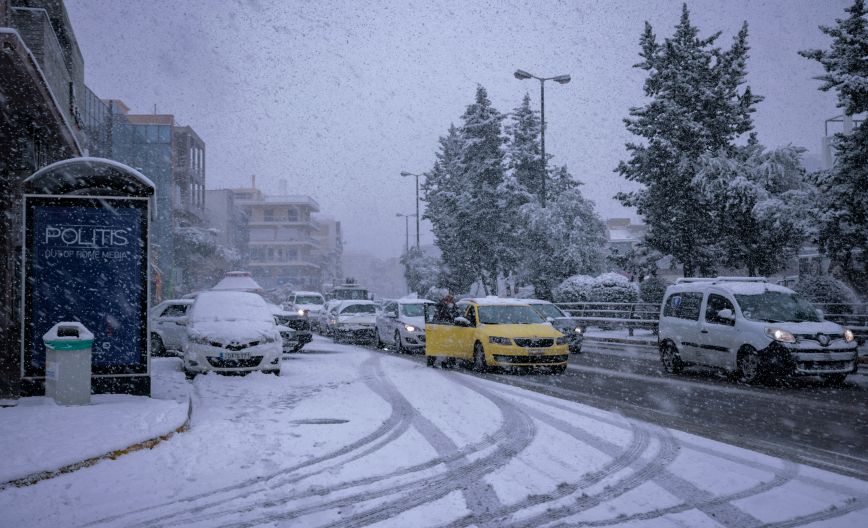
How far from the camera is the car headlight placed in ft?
41.8

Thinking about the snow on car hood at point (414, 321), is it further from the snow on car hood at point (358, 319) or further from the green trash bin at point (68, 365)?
the green trash bin at point (68, 365)

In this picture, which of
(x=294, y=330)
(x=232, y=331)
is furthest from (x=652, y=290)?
(x=232, y=331)

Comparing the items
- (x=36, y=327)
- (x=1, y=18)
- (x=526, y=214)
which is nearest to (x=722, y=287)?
(x=36, y=327)

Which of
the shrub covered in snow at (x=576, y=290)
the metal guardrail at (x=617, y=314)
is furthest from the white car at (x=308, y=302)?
the metal guardrail at (x=617, y=314)

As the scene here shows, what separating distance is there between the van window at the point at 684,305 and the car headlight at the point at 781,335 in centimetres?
203

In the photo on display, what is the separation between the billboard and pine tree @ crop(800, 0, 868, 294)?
1796cm

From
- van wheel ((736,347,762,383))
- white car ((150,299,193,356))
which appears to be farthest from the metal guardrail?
white car ((150,299,193,356))

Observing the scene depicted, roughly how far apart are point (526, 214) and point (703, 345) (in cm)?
2752

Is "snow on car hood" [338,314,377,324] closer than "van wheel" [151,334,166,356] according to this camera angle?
No

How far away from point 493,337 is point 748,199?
18.9m

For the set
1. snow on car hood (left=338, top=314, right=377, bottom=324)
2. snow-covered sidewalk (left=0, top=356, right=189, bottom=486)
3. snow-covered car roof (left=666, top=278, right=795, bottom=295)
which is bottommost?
snow-covered sidewalk (left=0, top=356, right=189, bottom=486)

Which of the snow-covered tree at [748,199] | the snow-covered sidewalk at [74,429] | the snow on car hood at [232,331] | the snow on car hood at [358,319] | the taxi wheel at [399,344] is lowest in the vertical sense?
the taxi wheel at [399,344]

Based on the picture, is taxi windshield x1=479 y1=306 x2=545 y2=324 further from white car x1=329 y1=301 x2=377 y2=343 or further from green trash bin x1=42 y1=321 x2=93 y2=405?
white car x1=329 y1=301 x2=377 y2=343

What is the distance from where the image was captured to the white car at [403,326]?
21812 mm
